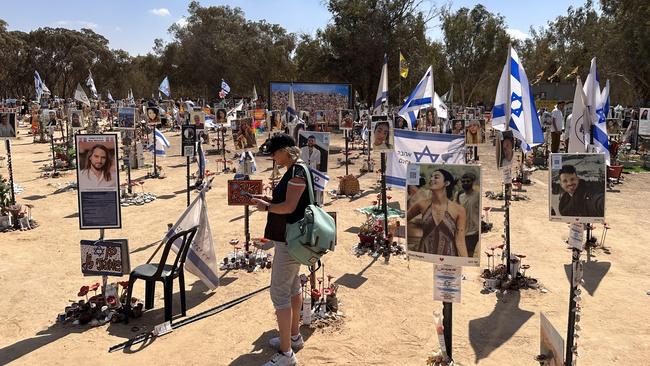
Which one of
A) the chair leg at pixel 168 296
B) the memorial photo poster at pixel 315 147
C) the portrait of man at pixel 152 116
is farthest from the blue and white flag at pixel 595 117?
the portrait of man at pixel 152 116

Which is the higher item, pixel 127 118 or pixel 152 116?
pixel 152 116

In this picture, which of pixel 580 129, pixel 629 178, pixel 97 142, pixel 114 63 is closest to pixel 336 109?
pixel 629 178

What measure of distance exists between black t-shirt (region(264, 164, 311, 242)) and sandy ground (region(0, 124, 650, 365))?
5.08ft

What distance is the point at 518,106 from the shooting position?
8211mm

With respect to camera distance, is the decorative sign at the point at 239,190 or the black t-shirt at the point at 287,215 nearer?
the black t-shirt at the point at 287,215

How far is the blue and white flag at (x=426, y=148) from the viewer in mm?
7742

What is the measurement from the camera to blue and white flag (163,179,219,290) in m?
6.84

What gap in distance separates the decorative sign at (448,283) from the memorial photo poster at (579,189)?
6.67 ft

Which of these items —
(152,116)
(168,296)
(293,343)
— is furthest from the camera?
(152,116)

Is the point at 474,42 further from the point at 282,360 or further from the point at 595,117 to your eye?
the point at 282,360

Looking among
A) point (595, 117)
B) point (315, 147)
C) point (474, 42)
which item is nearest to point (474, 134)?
point (595, 117)

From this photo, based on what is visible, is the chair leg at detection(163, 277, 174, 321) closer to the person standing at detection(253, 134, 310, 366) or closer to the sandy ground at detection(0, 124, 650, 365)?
the sandy ground at detection(0, 124, 650, 365)

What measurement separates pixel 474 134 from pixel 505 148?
778cm

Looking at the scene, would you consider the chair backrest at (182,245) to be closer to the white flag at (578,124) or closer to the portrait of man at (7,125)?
the white flag at (578,124)
